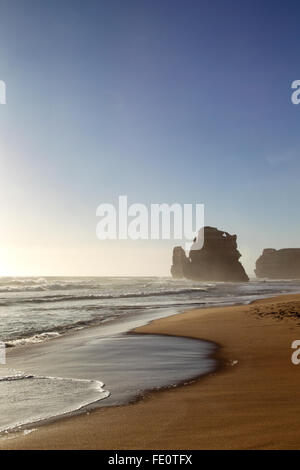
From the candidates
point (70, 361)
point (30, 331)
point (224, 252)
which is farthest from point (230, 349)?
point (224, 252)

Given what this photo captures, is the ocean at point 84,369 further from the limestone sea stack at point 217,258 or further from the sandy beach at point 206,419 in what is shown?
the limestone sea stack at point 217,258

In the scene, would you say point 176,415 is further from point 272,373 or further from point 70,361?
point 70,361

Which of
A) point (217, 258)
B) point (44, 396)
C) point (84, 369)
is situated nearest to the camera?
point (44, 396)

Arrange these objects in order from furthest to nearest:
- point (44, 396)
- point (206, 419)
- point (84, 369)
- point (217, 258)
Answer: point (217, 258)
point (84, 369)
point (44, 396)
point (206, 419)

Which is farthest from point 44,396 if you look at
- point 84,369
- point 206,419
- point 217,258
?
point 217,258

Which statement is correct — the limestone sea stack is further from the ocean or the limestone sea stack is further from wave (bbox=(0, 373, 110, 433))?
wave (bbox=(0, 373, 110, 433))

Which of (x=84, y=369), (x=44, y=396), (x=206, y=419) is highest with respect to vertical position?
(x=206, y=419)

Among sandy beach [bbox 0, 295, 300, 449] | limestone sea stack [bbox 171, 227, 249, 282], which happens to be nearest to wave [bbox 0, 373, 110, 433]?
sandy beach [bbox 0, 295, 300, 449]

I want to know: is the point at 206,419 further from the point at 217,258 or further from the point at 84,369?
the point at 217,258

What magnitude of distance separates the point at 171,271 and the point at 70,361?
190m

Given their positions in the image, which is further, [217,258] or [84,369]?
[217,258]

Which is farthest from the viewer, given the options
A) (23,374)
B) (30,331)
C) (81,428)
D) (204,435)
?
(30,331)

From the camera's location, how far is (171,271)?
648ft
